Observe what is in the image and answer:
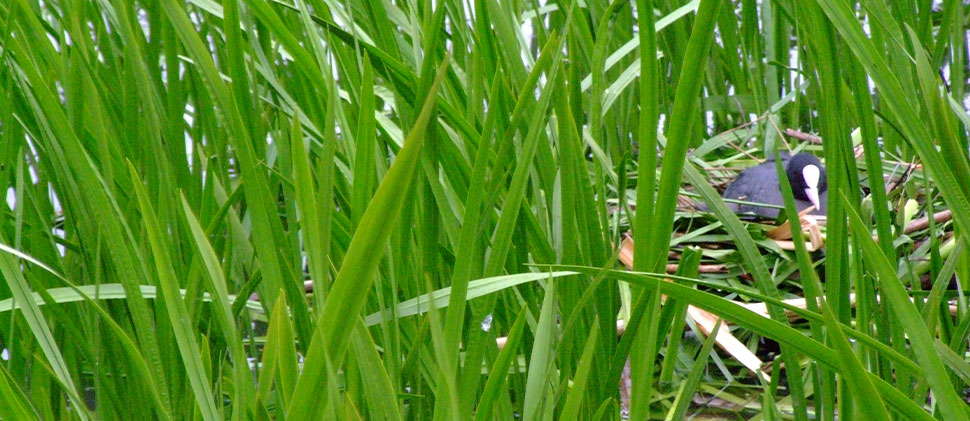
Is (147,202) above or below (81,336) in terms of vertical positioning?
above

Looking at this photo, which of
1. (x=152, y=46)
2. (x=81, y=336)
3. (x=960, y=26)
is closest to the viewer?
(x=81, y=336)

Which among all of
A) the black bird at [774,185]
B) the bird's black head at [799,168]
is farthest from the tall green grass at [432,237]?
the bird's black head at [799,168]

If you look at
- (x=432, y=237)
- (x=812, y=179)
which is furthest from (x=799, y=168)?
(x=432, y=237)

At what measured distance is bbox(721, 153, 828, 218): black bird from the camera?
1.77 meters

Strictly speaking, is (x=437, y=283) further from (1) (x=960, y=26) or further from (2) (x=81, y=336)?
(1) (x=960, y=26)

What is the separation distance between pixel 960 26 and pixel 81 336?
3.57ft

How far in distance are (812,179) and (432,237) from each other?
1.34 meters

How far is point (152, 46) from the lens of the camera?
1071 mm

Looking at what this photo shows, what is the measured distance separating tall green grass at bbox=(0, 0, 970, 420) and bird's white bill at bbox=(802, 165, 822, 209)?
762 millimetres

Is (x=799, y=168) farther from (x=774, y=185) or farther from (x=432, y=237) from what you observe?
(x=432, y=237)

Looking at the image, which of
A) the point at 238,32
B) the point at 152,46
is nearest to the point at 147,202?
the point at 238,32

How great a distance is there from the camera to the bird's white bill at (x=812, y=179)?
1.93 metres

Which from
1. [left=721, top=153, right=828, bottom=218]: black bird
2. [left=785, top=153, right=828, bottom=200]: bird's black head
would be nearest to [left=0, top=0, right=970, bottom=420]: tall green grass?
[left=721, top=153, right=828, bottom=218]: black bird

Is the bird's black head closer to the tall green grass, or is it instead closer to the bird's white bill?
the bird's white bill
